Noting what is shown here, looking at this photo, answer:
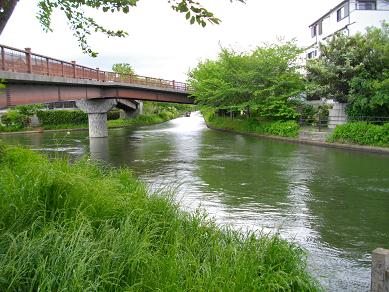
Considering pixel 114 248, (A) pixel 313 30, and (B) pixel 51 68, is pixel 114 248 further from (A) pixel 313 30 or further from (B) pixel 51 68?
(A) pixel 313 30

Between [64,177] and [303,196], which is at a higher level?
[64,177]

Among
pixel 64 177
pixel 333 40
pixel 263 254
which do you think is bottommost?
pixel 263 254

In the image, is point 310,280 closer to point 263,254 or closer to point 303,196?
point 263,254

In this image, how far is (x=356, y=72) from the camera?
77.9ft

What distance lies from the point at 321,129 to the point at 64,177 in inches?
936

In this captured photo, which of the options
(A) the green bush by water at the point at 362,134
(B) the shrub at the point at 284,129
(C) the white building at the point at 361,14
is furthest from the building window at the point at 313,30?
(A) the green bush by water at the point at 362,134

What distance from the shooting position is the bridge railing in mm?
16833

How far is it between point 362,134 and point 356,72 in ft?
12.3

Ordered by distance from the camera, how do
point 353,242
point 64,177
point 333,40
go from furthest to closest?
point 333,40 → point 353,242 → point 64,177

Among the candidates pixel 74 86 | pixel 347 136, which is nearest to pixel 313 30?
pixel 347 136

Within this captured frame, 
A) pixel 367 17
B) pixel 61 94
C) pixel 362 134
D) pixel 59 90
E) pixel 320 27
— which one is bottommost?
pixel 362 134

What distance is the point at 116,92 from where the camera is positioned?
34.9 m

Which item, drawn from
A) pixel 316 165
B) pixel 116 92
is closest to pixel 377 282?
pixel 316 165

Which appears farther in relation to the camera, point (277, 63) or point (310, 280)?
point (277, 63)
